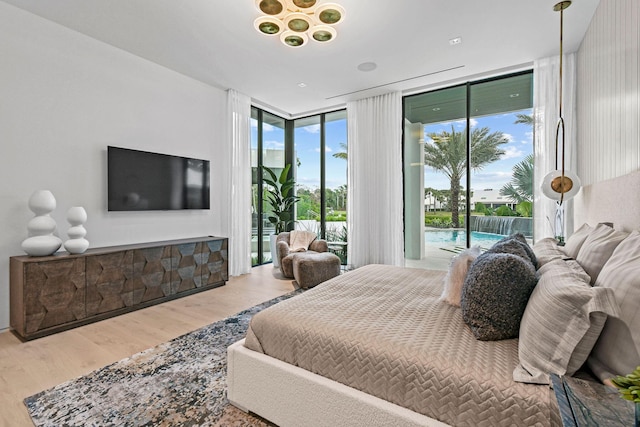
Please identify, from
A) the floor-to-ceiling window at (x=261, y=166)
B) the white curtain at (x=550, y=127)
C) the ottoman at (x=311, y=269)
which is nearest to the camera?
the white curtain at (x=550, y=127)

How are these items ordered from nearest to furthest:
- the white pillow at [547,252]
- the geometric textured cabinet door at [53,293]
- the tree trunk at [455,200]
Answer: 1. the white pillow at [547,252]
2. the geometric textured cabinet door at [53,293]
3. the tree trunk at [455,200]

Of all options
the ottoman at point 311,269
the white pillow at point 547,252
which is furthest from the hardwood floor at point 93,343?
the white pillow at point 547,252

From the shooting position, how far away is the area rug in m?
1.59

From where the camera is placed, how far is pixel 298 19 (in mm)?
2725

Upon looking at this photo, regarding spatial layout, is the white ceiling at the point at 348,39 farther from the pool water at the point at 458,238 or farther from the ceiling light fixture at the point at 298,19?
the pool water at the point at 458,238

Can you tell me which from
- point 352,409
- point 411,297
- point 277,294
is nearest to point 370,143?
point 277,294

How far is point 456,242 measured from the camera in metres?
4.64

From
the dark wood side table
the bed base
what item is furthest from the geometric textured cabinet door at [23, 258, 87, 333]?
the dark wood side table

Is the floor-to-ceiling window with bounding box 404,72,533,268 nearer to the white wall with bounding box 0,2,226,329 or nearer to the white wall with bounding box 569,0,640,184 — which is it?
the white wall with bounding box 569,0,640,184

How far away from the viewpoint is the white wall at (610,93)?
1.90 meters

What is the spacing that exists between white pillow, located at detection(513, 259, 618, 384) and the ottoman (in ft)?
9.95

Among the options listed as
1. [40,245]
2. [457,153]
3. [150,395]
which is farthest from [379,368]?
[457,153]

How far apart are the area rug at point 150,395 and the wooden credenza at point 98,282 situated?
1021 millimetres

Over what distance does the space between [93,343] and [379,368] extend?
2467 millimetres
